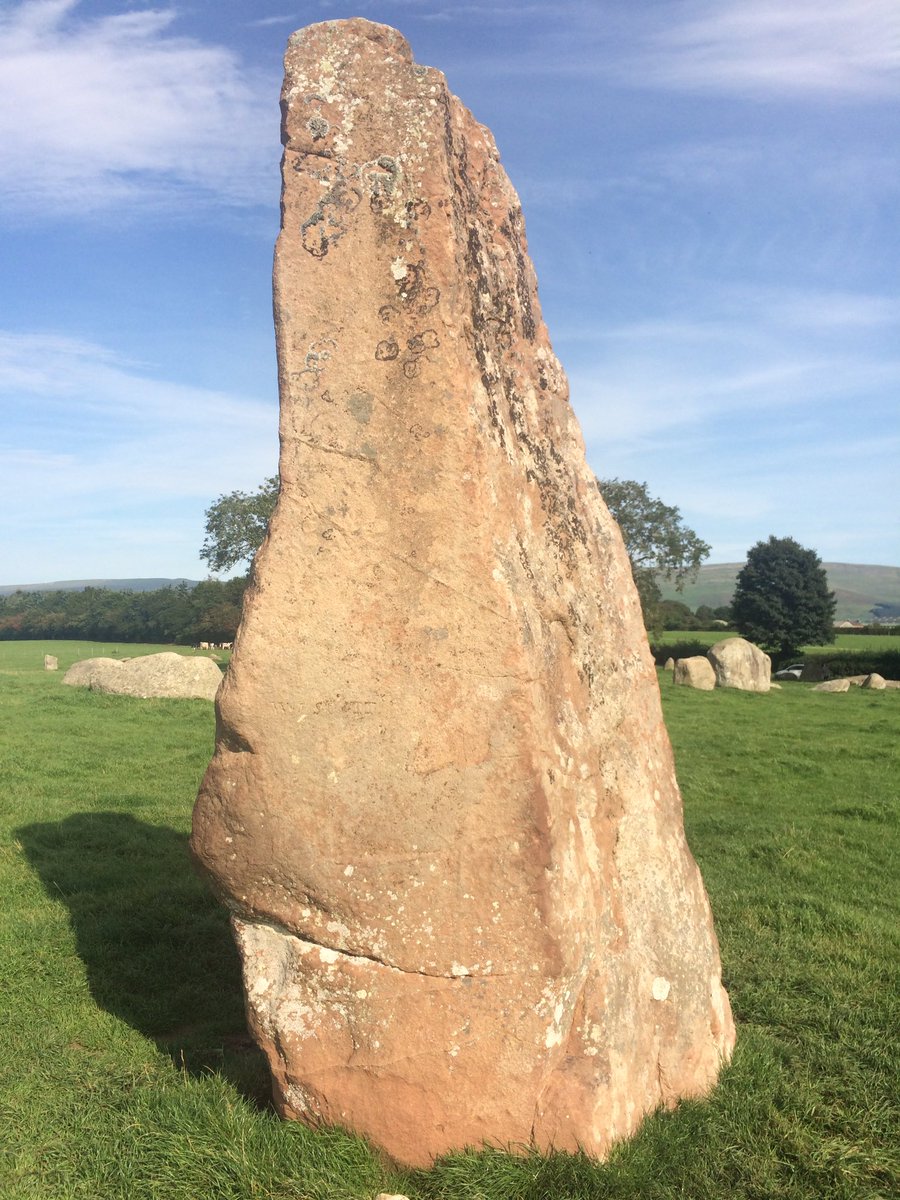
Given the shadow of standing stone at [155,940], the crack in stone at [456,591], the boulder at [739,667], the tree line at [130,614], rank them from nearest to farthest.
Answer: the crack in stone at [456,591] < the shadow of standing stone at [155,940] < the boulder at [739,667] < the tree line at [130,614]

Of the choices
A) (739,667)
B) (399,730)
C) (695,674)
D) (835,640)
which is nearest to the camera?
(399,730)

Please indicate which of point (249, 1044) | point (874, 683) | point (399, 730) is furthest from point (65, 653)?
point (399, 730)

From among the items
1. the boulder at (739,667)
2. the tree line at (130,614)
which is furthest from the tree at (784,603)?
the tree line at (130,614)

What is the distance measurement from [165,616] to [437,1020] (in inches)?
2024

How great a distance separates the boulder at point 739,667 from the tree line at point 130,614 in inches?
818

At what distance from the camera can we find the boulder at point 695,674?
29.0 metres

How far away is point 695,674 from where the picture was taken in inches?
1146

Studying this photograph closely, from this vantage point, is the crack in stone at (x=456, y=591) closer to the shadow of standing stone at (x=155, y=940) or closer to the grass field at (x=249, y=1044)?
the grass field at (x=249, y=1044)

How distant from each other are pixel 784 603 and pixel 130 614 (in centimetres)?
3530

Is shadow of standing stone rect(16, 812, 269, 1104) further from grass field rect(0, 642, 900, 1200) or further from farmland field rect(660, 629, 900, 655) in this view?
farmland field rect(660, 629, 900, 655)

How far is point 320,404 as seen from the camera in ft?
14.8

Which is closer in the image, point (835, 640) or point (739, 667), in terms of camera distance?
point (739, 667)

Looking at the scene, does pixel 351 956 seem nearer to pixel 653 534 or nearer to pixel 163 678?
pixel 163 678

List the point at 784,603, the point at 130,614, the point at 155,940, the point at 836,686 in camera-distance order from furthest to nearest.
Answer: the point at 130,614 < the point at 784,603 < the point at 836,686 < the point at 155,940
